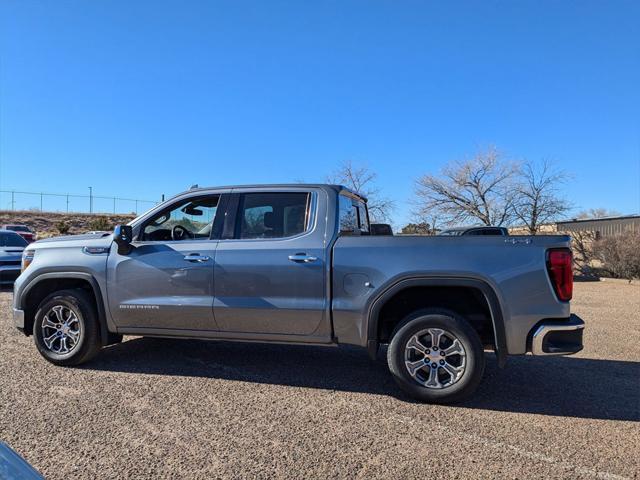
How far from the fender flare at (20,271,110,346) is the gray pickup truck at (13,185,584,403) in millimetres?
13

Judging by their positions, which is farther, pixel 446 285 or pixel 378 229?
pixel 378 229

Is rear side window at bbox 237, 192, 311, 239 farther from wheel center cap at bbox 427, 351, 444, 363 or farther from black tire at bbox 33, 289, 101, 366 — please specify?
black tire at bbox 33, 289, 101, 366

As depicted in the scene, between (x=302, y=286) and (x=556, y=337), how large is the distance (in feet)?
7.40

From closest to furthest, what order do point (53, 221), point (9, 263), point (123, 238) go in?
point (123, 238)
point (9, 263)
point (53, 221)

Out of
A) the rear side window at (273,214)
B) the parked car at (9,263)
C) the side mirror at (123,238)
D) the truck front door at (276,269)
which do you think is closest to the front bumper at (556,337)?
the truck front door at (276,269)

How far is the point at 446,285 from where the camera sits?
4223 millimetres

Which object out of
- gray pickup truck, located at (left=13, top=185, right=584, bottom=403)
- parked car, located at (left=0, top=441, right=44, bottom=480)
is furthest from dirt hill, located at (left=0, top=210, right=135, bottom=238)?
parked car, located at (left=0, top=441, right=44, bottom=480)

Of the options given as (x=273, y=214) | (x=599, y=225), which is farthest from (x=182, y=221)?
(x=599, y=225)

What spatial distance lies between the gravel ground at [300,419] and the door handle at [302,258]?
1237 millimetres

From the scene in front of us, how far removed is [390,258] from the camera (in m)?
4.32

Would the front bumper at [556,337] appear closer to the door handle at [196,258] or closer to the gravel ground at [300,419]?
the gravel ground at [300,419]

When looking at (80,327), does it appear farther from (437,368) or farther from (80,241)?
(437,368)

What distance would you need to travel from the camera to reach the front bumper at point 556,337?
4000 millimetres

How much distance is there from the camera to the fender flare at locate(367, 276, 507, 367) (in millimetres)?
4117
